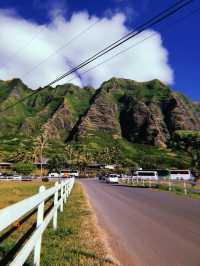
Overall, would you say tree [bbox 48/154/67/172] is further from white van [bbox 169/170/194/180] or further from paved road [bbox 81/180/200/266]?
paved road [bbox 81/180/200/266]

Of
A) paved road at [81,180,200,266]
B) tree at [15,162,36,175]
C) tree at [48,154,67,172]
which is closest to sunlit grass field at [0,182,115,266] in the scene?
paved road at [81,180,200,266]

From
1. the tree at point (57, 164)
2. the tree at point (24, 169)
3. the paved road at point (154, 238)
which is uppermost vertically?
the tree at point (57, 164)

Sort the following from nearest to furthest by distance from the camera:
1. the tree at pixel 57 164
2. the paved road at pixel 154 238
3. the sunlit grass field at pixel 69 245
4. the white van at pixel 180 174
A: the sunlit grass field at pixel 69 245, the paved road at pixel 154 238, the white van at pixel 180 174, the tree at pixel 57 164

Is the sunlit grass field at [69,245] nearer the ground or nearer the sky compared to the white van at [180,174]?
nearer the ground

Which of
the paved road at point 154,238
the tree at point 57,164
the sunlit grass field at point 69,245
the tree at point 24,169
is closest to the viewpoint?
the sunlit grass field at point 69,245

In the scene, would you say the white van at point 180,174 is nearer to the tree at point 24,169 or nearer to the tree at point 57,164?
the tree at point 24,169

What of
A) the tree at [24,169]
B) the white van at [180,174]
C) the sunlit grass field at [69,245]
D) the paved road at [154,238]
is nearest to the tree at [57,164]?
the tree at [24,169]

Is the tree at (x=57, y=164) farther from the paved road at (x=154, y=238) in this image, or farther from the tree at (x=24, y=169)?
the paved road at (x=154, y=238)

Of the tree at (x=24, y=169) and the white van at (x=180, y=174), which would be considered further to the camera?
the tree at (x=24, y=169)

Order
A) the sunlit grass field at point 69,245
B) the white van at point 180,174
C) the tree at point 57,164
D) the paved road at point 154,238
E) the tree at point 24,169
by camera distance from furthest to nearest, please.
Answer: the tree at point 57,164 → the tree at point 24,169 → the white van at point 180,174 → the paved road at point 154,238 → the sunlit grass field at point 69,245

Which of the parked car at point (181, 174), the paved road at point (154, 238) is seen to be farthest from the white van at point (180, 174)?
the paved road at point (154, 238)

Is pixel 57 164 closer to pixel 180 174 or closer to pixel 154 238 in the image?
pixel 180 174

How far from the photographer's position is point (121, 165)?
156 meters

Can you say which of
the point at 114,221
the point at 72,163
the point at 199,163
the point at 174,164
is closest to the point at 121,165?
the point at 72,163
